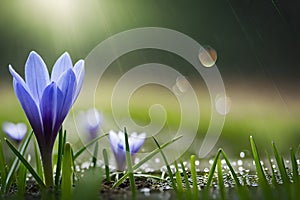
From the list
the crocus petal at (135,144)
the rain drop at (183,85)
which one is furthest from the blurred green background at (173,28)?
the crocus petal at (135,144)

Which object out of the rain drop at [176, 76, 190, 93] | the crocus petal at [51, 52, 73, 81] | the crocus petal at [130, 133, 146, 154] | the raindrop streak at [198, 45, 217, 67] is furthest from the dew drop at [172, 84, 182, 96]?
the crocus petal at [51, 52, 73, 81]

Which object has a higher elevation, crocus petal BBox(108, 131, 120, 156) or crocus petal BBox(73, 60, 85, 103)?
crocus petal BBox(73, 60, 85, 103)

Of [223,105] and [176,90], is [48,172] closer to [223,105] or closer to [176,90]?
[223,105]

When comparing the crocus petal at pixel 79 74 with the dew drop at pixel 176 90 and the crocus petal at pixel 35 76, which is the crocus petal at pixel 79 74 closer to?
the crocus petal at pixel 35 76

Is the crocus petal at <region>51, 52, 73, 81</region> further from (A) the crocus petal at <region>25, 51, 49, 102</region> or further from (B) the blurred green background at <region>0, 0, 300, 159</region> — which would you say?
(B) the blurred green background at <region>0, 0, 300, 159</region>

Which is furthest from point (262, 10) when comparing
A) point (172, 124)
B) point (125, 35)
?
point (172, 124)

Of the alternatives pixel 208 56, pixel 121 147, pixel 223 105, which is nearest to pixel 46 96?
pixel 121 147
